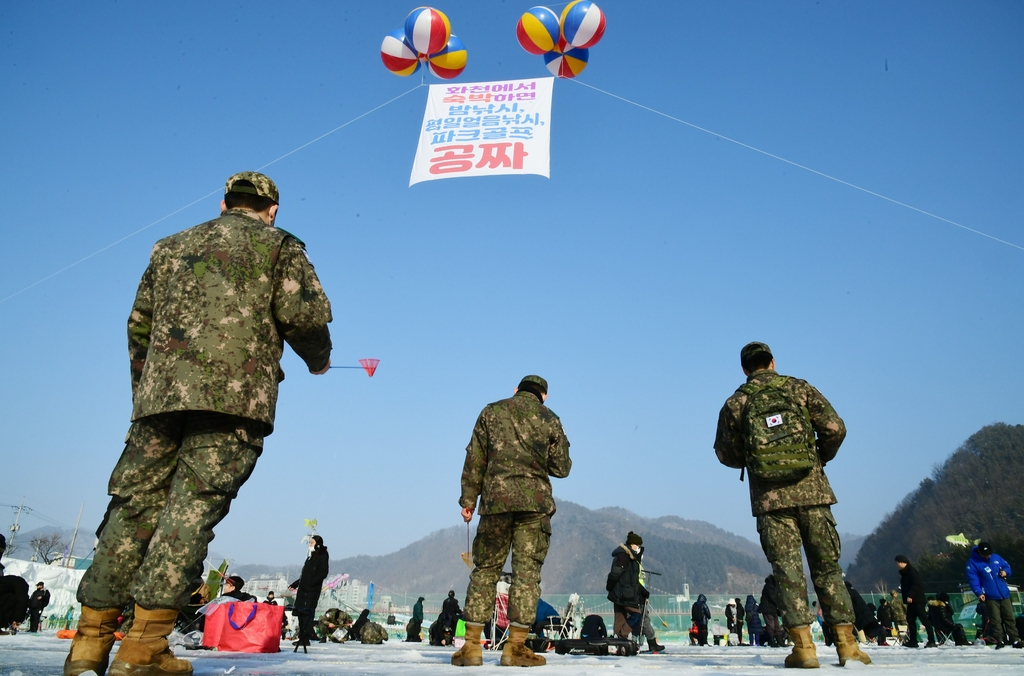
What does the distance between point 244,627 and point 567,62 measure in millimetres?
9214

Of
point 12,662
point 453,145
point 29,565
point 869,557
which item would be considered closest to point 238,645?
point 12,662

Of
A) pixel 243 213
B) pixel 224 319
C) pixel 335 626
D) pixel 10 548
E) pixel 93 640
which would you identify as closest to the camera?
pixel 93 640

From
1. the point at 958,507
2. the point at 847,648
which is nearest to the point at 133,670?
the point at 847,648

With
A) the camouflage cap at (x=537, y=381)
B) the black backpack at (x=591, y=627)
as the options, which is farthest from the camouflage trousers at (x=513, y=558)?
the black backpack at (x=591, y=627)

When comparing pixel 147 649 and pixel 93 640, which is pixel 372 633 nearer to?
pixel 93 640

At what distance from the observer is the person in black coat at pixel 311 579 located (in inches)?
325

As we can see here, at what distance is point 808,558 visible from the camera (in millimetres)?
4051

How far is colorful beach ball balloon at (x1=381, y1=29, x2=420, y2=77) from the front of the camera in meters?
10.5

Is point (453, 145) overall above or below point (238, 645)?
above

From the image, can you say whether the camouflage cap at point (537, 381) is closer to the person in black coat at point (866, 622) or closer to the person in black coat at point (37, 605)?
the person in black coat at point (866, 622)

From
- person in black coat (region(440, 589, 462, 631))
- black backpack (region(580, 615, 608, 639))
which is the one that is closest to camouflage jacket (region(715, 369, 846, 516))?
black backpack (region(580, 615, 608, 639))

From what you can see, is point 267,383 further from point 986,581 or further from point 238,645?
point 986,581

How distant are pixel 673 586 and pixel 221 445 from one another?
707 ft

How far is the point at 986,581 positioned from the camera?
9461 millimetres
